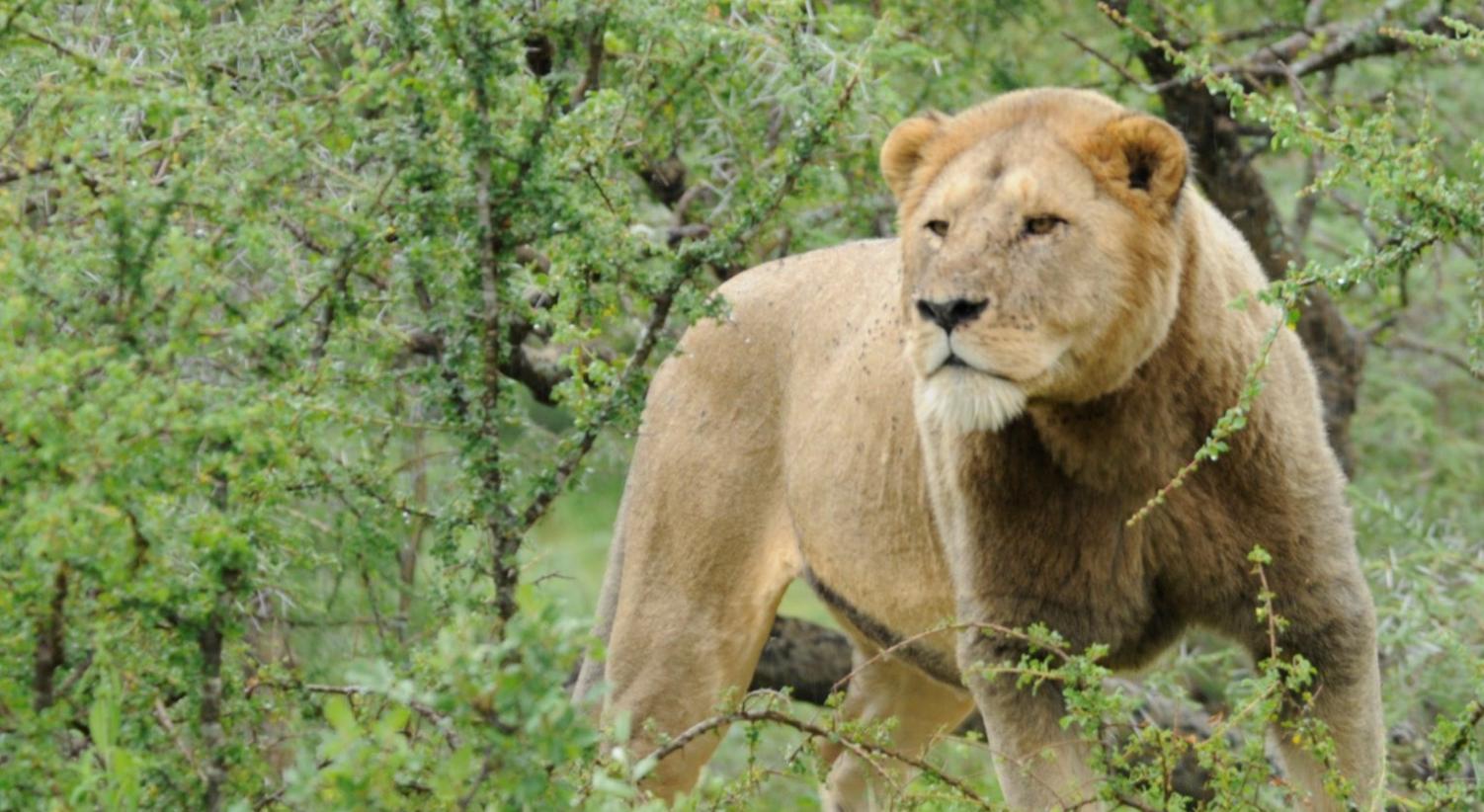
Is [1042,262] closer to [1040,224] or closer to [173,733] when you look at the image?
[1040,224]

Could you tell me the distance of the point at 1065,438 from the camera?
4883 mm

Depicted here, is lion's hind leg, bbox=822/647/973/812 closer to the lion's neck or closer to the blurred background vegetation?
the blurred background vegetation

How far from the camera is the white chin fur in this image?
4.46 meters

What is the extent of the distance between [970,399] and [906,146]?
0.82 metres

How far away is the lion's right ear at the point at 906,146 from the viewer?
16.5 ft

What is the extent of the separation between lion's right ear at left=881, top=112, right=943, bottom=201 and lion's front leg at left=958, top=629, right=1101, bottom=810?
3.66 feet

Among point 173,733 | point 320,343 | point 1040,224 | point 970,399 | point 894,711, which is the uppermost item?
point 1040,224

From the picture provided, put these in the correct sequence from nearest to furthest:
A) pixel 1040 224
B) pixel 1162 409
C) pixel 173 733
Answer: pixel 173 733 < pixel 1040 224 < pixel 1162 409

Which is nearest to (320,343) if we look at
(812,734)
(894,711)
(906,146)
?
(812,734)

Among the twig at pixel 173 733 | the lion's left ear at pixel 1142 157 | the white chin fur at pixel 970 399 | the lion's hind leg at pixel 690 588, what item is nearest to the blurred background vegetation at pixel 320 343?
the twig at pixel 173 733

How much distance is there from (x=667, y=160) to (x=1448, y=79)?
4.75 m

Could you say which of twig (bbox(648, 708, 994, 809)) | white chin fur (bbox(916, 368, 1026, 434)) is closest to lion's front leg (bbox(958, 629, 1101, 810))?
twig (bbox(648, 708, 994, 809))

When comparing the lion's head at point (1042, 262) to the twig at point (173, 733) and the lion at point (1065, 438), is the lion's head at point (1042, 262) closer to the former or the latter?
the lion at point (1065, 438)

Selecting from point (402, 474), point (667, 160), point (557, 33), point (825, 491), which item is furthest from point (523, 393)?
point (557, 33)
